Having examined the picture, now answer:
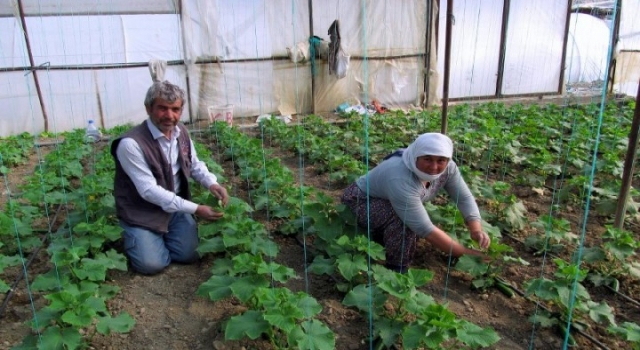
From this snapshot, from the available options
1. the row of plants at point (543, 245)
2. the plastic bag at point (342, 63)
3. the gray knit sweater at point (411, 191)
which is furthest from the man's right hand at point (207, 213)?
the plastic bag at point (342, 63)

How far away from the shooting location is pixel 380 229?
3.11m

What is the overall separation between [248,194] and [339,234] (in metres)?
1.65

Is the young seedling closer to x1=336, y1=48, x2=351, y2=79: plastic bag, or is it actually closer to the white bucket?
the white bucket

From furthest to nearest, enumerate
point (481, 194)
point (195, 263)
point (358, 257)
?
point (481, 194) < point (195, 263) < point (358, 257)

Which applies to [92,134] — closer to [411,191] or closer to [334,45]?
[334,45]

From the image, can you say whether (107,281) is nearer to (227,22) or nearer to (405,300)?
(405,300)

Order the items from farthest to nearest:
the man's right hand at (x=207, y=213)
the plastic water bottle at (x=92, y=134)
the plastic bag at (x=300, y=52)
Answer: the plastic bag at (x=300, y=52), the plastic water bottle at (x=92, y=134), the man's right hand at (x=207, y=213)

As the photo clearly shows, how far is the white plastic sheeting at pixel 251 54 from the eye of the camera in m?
8.29

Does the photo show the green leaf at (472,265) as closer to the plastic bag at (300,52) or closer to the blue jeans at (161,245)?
the blue jeans at (161,245)

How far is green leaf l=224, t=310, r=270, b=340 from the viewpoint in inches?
80.1

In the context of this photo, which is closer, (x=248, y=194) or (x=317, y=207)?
(x=317, y=207)

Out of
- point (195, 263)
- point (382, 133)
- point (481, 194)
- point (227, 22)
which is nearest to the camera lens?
point (195, 263)

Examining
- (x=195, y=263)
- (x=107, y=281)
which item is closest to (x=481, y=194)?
(x=195, y=263)

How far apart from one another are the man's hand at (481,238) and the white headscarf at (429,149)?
41 cm
